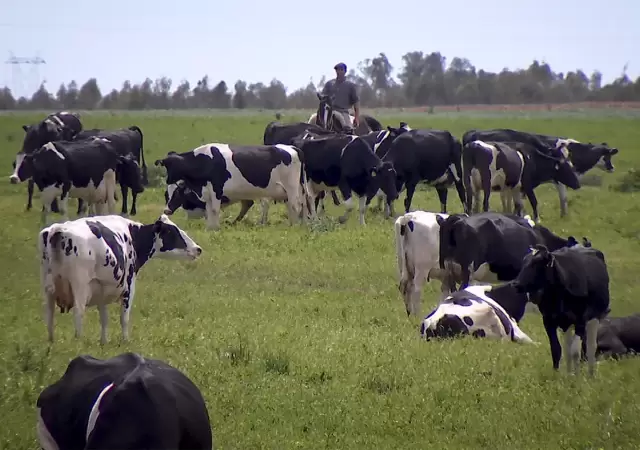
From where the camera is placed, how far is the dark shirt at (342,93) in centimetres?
2666

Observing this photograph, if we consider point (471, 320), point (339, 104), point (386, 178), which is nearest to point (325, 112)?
point (339, 104)

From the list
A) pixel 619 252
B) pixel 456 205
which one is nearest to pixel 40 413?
pixel 619 252

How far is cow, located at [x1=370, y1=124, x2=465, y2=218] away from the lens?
2536 centimetres

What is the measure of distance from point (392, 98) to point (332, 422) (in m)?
106

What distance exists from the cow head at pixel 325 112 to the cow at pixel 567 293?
16.9 m

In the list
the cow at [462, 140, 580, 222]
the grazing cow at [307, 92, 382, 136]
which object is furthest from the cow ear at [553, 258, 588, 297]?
the grazing cow at [307, 92, 382, 136]

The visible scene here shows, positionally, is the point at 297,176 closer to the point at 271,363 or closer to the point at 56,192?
the point at 56,192

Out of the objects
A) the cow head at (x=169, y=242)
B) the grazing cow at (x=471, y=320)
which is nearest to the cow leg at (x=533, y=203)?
the grazing cow at (x=471, y=320)

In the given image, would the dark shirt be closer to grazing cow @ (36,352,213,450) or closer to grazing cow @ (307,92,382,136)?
grazing cow @ (307,92,382,136)

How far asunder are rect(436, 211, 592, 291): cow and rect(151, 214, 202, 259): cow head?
3.28 m

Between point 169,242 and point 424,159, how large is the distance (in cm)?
1282

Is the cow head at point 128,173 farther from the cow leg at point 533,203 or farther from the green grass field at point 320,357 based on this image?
the cow leg at point 533,203

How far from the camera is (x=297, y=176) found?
79.1ft

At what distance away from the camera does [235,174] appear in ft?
77.2
